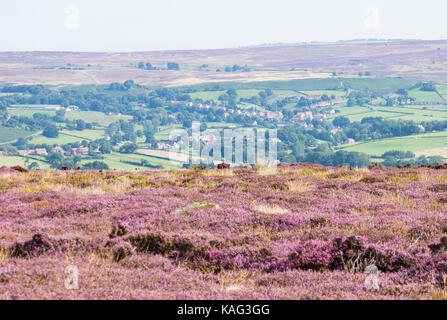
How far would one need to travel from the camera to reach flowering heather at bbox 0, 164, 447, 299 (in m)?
7.13

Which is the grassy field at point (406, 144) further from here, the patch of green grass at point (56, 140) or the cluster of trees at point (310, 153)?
the patch of green grass at point (56, 140)

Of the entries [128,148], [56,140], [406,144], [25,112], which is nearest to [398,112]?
[406,144]

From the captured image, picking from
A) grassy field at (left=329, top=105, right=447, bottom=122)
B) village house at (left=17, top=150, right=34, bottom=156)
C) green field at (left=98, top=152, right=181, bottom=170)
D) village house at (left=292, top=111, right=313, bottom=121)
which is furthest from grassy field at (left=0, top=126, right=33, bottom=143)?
grassy field at (left=329, top=105, right=447, bottom=122)

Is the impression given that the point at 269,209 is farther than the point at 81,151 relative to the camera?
No

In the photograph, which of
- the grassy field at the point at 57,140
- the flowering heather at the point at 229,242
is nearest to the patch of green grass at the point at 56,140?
the grassy field at the point at 57,140

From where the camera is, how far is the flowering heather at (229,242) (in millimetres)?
7133

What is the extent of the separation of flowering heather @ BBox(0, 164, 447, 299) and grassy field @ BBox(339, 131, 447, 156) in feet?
265

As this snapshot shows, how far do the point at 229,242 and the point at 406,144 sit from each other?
3745 inches

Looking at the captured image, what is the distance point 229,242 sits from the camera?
1009 cm

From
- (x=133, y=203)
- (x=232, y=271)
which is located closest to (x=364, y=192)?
(x=133, y=203)

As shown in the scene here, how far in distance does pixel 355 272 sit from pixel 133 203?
7.94m

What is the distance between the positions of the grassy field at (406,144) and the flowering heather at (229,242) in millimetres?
80657

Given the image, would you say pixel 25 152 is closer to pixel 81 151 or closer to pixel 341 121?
pixel 81 151

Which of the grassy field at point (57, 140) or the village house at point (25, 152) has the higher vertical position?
the village house at point (25, 152)
